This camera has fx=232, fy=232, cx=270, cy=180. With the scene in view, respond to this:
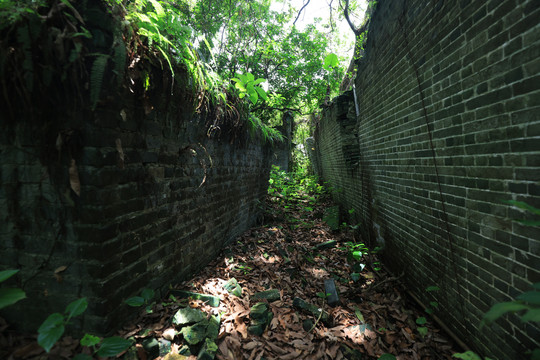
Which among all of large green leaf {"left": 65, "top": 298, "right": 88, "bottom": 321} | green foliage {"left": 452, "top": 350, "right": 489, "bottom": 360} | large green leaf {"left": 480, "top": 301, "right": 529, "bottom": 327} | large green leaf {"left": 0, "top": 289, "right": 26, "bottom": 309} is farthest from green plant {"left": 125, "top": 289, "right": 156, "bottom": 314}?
green foliage {"left": 452, "top": 350, "right": 489, "bottom": 360}

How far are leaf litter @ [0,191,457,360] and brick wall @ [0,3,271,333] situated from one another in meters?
0.26

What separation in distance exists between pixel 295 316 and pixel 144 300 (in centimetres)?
166

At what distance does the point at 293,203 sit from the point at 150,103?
6864 millimetres

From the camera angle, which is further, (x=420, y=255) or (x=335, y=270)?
(x=335, y=270)

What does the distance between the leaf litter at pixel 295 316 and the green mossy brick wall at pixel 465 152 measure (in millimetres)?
406

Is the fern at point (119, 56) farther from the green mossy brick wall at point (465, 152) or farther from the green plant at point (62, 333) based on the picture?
the green mossy brick wall at point (465, 152)

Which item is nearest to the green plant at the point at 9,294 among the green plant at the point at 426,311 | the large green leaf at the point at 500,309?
the large green leaf at the point at 500,309

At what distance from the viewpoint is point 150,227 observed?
2219 millimetres

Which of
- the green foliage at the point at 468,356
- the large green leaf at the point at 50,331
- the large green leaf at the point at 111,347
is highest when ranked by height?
the large green leaf at the point at 50,331

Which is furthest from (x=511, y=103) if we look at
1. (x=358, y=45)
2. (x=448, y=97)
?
(x=358, y=45)

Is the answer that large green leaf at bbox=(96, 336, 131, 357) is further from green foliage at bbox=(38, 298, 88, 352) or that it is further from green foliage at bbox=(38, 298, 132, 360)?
green foliage at bbox=(38, 298, 88, 352)

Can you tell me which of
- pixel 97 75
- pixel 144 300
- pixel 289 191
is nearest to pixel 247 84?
pixel 97 75

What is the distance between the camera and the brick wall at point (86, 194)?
163cm

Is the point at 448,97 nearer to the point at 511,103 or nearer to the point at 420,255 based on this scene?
the point at 511,103
